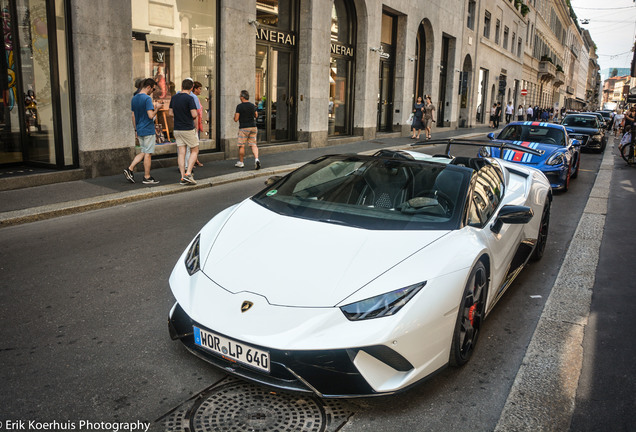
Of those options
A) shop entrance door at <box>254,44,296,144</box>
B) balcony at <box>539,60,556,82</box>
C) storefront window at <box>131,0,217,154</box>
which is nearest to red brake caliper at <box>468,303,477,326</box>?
storefront window at <box>131,0,217,154</box>

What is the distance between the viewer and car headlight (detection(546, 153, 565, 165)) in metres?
10.9

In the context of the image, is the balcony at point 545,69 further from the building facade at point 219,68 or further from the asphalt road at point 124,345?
the asphalt road at point 124,345

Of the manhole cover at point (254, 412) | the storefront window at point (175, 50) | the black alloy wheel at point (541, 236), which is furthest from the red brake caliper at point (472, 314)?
the storefront window at point (175, 50)

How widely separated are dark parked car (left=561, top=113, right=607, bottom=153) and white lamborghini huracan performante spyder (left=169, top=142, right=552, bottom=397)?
18.7 meters

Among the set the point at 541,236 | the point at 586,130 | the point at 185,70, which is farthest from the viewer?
the point at 586,130

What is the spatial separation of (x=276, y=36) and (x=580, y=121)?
14.4 m

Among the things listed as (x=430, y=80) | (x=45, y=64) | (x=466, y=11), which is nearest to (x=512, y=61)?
(x=466, y=11)

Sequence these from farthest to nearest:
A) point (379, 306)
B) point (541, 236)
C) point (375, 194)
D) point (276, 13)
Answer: point (276, 13)
point (541, 236)
point (375, 194)
point (379, 306)

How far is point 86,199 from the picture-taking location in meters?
8.52

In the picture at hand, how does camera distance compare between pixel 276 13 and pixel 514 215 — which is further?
pixel 276 13

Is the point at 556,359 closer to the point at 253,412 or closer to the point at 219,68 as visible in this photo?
the point at 253,412

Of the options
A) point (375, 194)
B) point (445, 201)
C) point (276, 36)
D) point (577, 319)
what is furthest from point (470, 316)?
point (276, 36)

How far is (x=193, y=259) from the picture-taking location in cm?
358

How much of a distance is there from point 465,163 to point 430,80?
25375 millimetres
